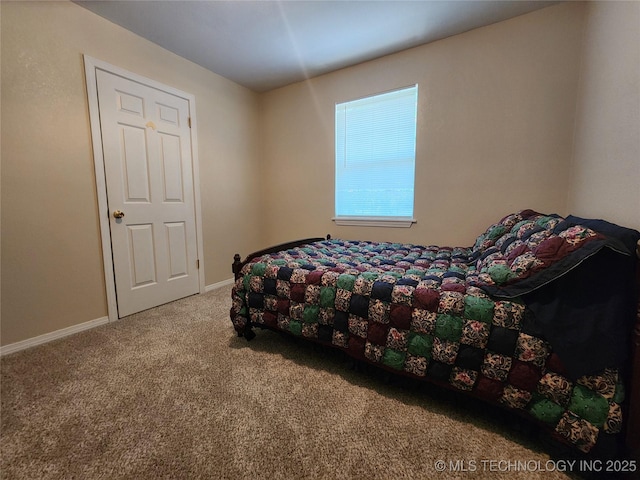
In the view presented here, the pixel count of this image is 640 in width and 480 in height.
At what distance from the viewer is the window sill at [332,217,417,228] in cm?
286

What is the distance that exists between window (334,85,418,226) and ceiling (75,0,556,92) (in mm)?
497

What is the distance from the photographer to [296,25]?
2256 mm

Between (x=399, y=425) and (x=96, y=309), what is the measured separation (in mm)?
2560

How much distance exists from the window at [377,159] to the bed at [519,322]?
4.46 feet

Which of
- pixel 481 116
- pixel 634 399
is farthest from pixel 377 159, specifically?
pixel 634 399

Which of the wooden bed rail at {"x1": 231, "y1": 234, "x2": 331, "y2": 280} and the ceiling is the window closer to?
the ceiling

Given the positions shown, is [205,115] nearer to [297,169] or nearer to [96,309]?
[297,169]

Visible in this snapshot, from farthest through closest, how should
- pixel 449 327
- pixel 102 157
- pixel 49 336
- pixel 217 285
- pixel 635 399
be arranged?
pixel 217 285 → pixel 102 157 → pixel 49 336 → pixel 449 327 → pixel 635 399

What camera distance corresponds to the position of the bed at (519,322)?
0.94 metres

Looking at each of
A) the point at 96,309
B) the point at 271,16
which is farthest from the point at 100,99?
the point at 96,309

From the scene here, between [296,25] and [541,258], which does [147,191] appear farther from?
[541,258]

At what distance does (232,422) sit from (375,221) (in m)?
2.37

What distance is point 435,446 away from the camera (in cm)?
112

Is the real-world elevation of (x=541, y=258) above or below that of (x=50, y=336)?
above
